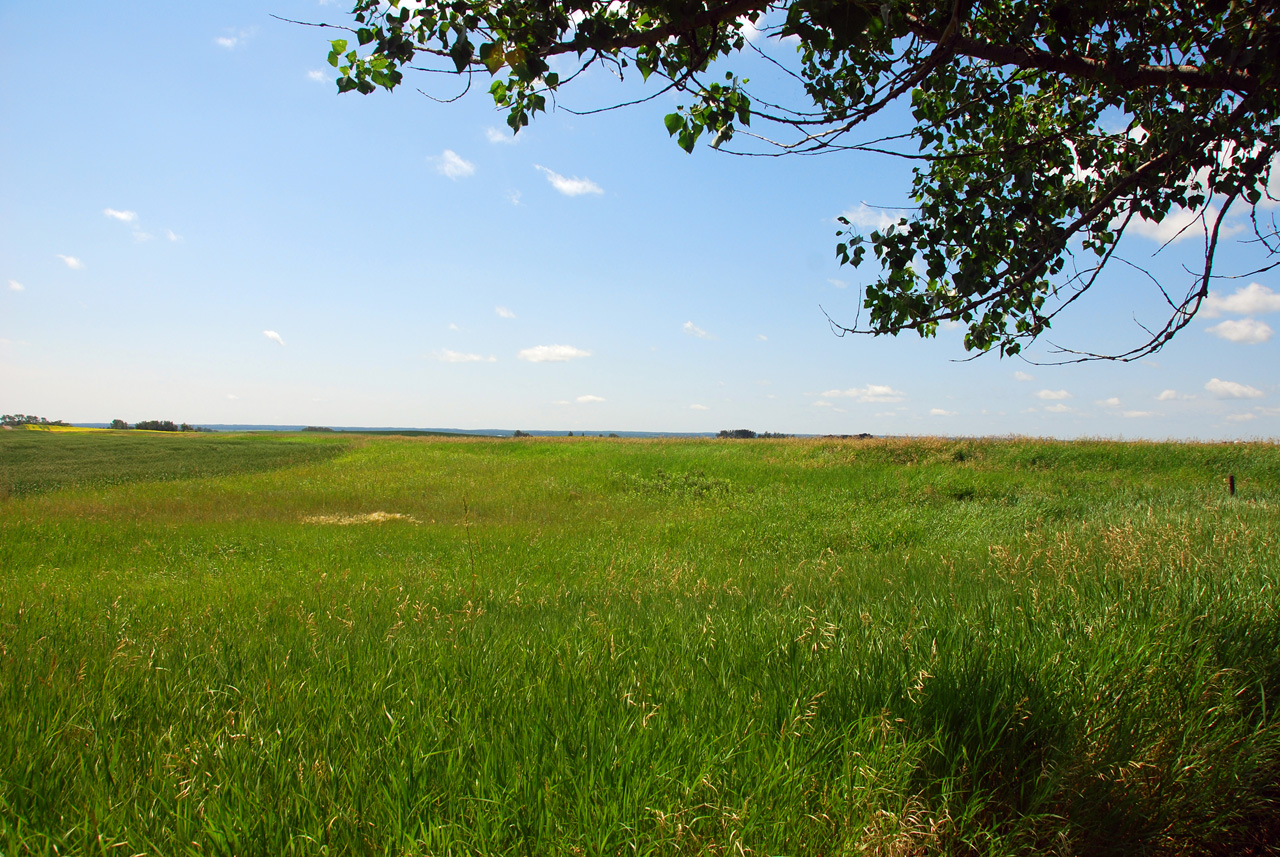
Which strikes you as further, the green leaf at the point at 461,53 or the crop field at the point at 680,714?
the green leaf at the point at 461,53

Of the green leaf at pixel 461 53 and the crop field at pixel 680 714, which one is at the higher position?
the green leaf at pixel 461 53

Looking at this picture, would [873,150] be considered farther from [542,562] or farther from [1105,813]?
[542,562]

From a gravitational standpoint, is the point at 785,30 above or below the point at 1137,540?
above

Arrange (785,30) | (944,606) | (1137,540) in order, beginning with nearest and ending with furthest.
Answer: (785,30)
(944,606)
(1137,540)

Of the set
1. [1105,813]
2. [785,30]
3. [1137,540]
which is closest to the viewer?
[1105,813]

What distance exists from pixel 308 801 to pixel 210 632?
3.44 meters

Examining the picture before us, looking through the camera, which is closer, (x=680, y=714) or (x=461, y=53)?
(x=680, y=714)

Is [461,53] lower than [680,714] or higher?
higher

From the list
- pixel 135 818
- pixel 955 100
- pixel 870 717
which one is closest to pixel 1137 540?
pixel 955 100

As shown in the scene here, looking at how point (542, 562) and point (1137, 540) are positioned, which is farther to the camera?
point (542, 562)

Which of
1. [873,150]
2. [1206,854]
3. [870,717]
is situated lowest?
[1206,854]

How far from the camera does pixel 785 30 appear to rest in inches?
118

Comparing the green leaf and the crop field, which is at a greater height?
the green leaf

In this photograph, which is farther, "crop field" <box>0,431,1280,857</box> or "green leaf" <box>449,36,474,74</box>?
"green leaf" <box>449,36,474,74</box>
